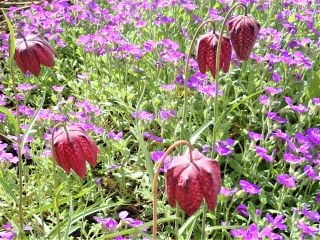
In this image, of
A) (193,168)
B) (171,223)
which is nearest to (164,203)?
(171,223)

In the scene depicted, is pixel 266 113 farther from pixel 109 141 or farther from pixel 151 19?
pixel 151 19

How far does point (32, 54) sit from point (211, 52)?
1.56ft

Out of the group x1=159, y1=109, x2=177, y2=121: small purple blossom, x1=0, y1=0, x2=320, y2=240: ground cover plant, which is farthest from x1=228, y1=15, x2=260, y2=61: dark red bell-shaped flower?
x1=159, y1=109, x2=177, y2=121: small purple blossom

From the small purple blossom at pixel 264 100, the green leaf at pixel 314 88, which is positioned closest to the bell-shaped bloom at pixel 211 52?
the small purple blossom at pixel 264 100

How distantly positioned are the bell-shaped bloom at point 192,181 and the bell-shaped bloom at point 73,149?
0.32m

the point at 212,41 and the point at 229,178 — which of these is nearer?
the point at 212,41

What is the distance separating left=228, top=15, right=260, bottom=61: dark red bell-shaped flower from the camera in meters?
1.54

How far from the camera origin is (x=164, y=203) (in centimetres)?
211

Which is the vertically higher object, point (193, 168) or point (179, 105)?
point (193, 168)

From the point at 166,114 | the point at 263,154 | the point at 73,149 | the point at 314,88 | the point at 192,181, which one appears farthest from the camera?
the point at 314,88

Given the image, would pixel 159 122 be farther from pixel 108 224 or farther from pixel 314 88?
pixel 314 88

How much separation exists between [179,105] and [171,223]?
2.00 ft

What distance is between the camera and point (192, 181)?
3.57ft

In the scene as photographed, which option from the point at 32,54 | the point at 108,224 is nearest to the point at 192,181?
the point at 32,54
